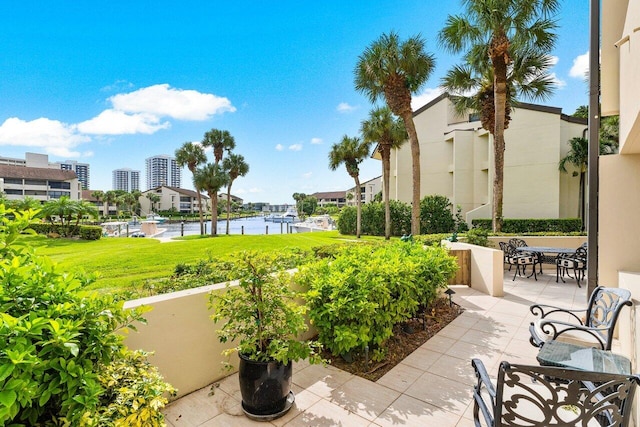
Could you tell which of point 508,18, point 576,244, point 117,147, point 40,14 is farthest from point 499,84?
point 117,147

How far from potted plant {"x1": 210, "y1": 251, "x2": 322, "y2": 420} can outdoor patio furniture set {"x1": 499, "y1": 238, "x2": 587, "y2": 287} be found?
7573 millimetres

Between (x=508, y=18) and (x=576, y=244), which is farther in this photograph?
(x=508, y=18)

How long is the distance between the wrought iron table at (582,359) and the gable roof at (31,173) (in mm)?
78101

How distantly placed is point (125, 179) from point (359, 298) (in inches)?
6764

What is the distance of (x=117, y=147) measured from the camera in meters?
46.6

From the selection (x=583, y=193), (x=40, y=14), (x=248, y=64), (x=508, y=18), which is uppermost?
(x=248, y=64)

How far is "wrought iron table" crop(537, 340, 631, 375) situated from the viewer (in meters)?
2.45

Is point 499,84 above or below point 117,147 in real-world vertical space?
below

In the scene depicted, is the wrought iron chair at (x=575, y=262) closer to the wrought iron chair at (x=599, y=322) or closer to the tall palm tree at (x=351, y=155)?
the wrought iron chair at (x=599, y=322)

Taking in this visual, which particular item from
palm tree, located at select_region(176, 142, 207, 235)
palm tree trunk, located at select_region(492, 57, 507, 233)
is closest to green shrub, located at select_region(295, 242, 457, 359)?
palm tree trunk, located at select_region(492, 57, 507, 233)

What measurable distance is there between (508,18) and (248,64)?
40.8 ft

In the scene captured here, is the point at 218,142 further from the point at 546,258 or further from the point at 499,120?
the point at 546,258

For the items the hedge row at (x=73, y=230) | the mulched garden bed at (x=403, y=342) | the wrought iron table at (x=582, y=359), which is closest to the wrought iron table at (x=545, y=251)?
the mulched garden bed at (x=403, y=342)

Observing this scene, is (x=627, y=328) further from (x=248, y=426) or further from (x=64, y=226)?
(x=64, y=226)
